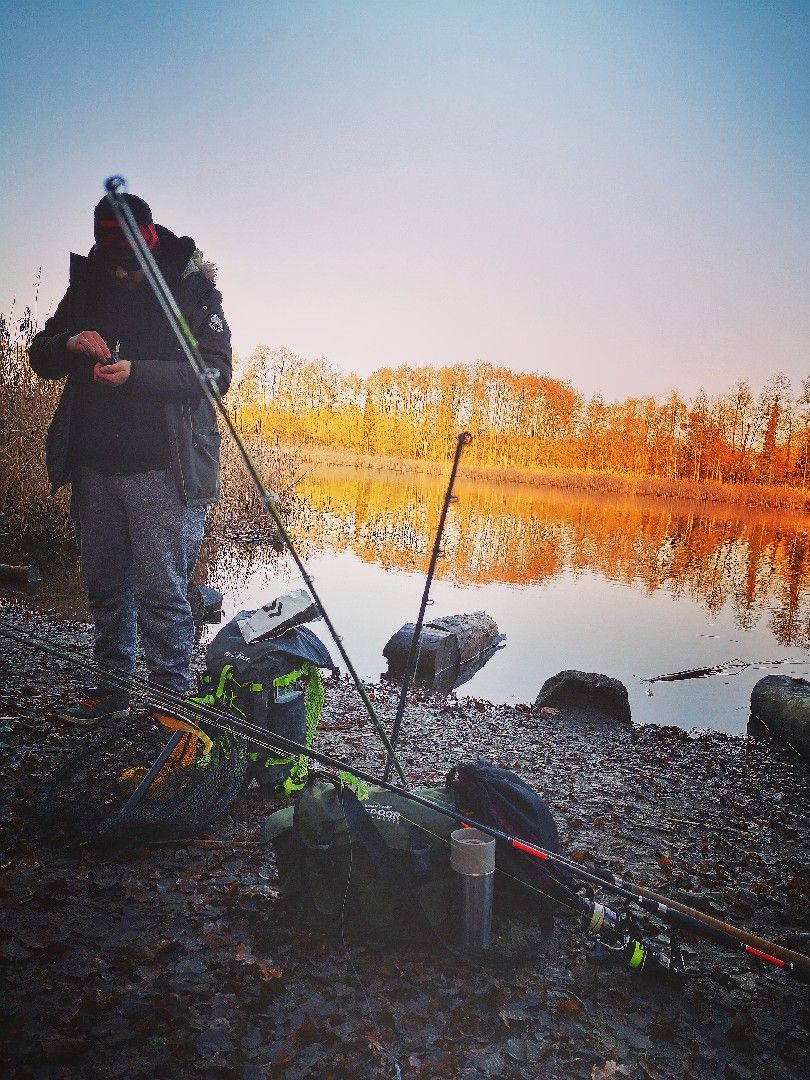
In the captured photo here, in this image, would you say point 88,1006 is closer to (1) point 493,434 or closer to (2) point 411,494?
(2) point 411,494

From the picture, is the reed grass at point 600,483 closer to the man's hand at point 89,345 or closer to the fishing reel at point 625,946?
the man's hand at point 89,345

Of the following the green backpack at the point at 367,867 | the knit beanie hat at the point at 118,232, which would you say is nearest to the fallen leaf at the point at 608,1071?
the green backpack at the point at 367,867

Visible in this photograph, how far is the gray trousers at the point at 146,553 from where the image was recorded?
3.39m

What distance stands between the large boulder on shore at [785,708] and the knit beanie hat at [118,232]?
6.22 m

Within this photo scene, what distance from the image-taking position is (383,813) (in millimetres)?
2398

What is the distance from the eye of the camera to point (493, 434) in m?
64.1

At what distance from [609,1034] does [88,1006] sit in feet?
5.46

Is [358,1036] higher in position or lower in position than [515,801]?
lower

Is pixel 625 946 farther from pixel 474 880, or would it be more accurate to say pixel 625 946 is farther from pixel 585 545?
pixel 585 545

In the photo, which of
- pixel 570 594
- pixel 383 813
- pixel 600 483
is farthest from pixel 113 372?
pixel 600 483

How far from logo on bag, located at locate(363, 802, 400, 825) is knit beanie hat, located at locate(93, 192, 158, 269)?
290cm

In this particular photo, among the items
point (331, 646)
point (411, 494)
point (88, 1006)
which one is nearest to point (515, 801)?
point (88, 1006)

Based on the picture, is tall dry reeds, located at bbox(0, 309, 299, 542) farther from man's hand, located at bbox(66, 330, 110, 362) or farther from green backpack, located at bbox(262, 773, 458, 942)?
green backpack, located at bbox(262, 773, 458, 942)

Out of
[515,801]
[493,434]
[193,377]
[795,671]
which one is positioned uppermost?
[493,434]
